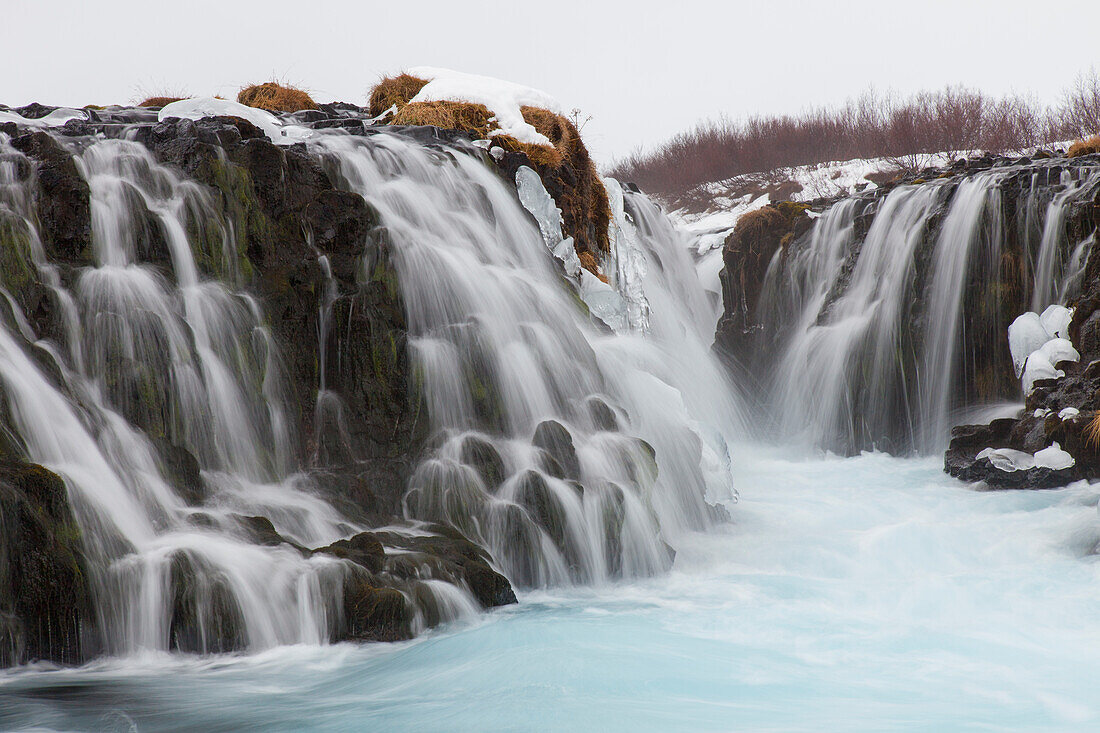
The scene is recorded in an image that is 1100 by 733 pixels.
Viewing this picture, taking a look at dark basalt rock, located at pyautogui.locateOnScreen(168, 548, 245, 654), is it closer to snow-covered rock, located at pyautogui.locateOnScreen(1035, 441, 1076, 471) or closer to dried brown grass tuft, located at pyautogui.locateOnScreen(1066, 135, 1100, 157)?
snow-covered rock, located at pyautogui.locateOnScreen(1035, 441, 1076, 471)

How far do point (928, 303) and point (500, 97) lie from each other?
5528mm

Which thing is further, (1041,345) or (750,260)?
(750,260)

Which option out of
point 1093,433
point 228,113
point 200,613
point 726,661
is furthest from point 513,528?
point 1093,433

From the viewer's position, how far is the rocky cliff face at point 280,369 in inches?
156

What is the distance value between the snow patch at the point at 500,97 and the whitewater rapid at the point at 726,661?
4909 millimetres

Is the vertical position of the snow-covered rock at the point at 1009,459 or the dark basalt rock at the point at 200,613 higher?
the dark basalt rock at the point at 200,613

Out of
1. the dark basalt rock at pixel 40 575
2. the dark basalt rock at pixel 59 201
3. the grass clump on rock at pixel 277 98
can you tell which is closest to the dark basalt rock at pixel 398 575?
the dark basalt rock at pixel 40 575

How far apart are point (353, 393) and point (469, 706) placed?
2.79 m

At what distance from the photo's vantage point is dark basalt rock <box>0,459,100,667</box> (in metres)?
3.80

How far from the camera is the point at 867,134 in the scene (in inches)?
1361

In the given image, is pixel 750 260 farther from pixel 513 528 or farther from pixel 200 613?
pixel 200 613

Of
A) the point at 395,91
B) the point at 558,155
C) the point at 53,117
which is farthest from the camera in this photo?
the point at 395,91

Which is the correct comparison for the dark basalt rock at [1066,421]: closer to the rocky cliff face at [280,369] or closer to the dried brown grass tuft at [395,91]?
the rocky cliff face at [280,369]

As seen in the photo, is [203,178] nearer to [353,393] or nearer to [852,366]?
[353,393]
